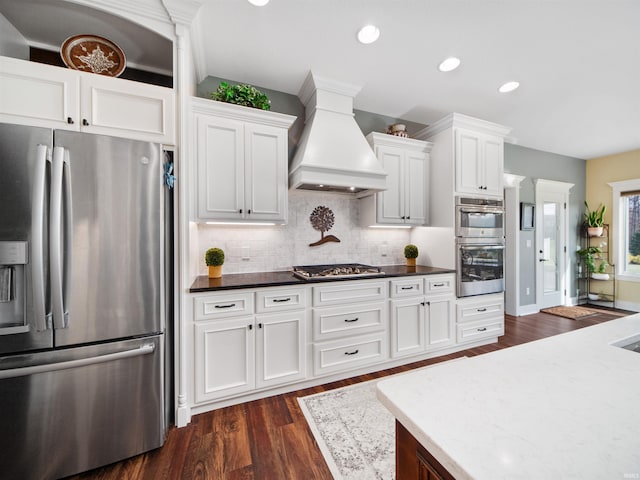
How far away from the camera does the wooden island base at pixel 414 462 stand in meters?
0.55

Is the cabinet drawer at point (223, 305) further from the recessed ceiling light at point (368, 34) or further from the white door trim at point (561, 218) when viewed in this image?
the white door trim at point (561, 218)

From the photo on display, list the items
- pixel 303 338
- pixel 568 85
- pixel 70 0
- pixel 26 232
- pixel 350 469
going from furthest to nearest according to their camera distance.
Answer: pixel 568 85, pixel 303 338, pixel 70 0, pixel 350 469, pixel 26 232

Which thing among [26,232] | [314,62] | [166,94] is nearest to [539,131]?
[314,62]

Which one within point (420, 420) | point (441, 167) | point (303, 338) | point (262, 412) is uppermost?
point (441, 167)

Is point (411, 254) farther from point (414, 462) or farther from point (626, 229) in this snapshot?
point (626, 229)

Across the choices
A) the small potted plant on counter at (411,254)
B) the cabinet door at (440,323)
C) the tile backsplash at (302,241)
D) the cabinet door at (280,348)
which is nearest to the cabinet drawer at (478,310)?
the cabinet door at (440,323)

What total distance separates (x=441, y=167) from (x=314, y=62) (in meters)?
1.84

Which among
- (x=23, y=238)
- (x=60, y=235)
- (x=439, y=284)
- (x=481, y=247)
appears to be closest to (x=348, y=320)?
(x=439, y=284)

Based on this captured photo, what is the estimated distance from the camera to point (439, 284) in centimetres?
289

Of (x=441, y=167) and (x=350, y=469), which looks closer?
(x=350, y=469)

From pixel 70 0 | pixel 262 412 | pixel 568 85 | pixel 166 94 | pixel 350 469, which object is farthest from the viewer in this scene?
pixel 568 85

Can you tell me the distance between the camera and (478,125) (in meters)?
3.12

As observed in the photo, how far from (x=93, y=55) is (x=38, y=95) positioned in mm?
487

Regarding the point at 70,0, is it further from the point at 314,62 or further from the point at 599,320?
the point at 599,320
